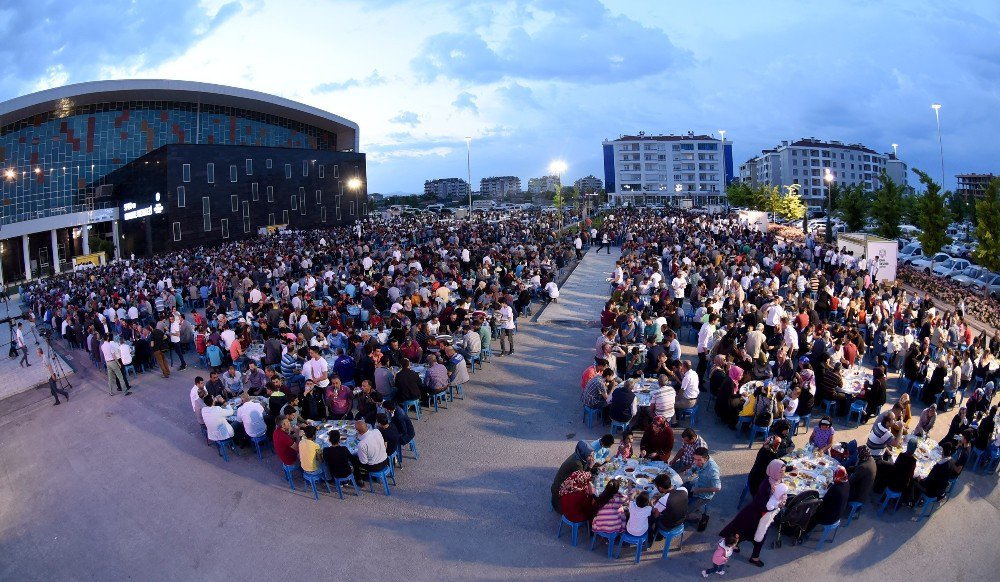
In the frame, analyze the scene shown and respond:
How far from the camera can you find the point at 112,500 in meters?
8.57

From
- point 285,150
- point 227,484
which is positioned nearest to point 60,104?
point 285,150

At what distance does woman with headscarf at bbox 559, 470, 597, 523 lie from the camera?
264 inches

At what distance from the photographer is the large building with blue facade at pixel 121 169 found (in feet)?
121

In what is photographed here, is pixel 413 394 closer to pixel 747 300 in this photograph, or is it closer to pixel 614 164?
pixel 747 300

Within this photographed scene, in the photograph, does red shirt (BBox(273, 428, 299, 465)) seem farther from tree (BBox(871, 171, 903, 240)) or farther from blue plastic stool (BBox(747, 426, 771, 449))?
tree (BBox(871, 171, 903, 240))

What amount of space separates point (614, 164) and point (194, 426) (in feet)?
283

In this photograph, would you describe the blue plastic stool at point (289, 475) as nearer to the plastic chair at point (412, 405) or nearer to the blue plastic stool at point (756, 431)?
the plastic chair at point (412, 405)

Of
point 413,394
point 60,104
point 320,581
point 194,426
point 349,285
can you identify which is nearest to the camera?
point 320,581

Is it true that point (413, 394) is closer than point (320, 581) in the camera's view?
No

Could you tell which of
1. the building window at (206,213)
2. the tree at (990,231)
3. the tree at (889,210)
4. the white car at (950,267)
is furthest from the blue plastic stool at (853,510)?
the building window at (206,213)

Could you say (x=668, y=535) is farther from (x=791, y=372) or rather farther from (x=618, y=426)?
(x=791, y=372)

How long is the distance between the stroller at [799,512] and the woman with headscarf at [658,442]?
5.02 ft

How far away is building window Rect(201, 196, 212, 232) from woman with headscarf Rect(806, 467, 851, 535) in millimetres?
39723

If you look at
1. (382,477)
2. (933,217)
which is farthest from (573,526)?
(933,217)
